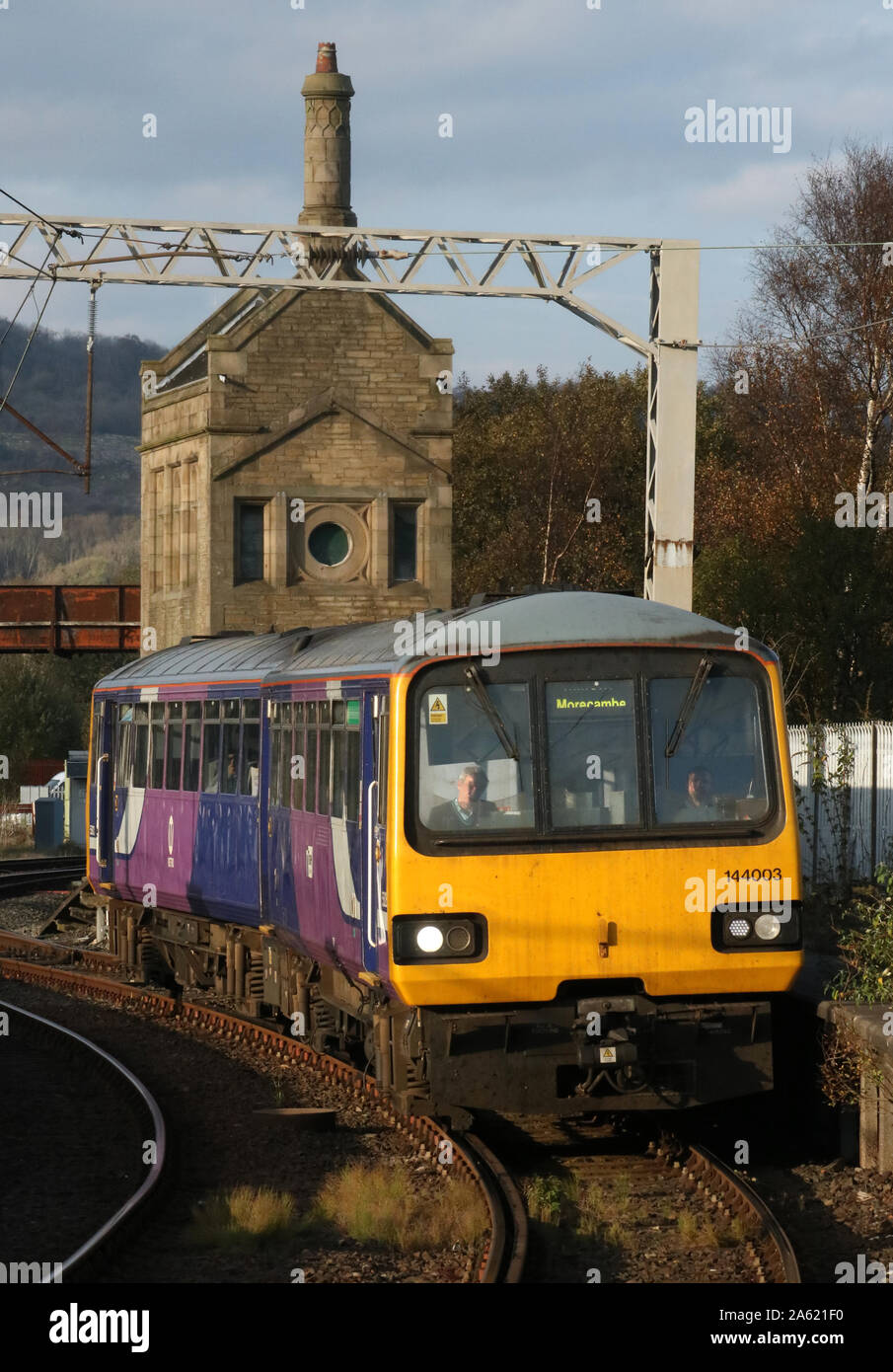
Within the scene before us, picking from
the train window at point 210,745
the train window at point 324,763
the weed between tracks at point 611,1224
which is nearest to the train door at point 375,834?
the train window at point 324,763

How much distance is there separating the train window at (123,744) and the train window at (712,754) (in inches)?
372

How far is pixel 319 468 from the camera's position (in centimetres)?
4028

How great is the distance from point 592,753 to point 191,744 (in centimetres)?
713

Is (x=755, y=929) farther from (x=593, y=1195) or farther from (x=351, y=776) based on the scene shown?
(x=351, y=776)

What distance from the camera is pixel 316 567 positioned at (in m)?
40.3

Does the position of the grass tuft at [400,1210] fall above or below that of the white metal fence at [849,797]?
below

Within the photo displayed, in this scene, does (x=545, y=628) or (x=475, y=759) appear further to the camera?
(x=545, y=628)

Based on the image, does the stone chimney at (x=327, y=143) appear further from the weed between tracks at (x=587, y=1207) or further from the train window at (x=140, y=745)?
the weed between tracks at (x=587, y=1207)

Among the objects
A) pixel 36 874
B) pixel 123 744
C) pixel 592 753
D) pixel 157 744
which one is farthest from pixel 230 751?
pixel 36 874

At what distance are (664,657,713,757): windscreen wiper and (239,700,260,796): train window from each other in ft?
16.2

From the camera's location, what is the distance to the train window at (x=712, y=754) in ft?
34.5

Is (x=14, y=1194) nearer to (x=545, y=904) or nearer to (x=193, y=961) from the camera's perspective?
(x=545, y=904)
